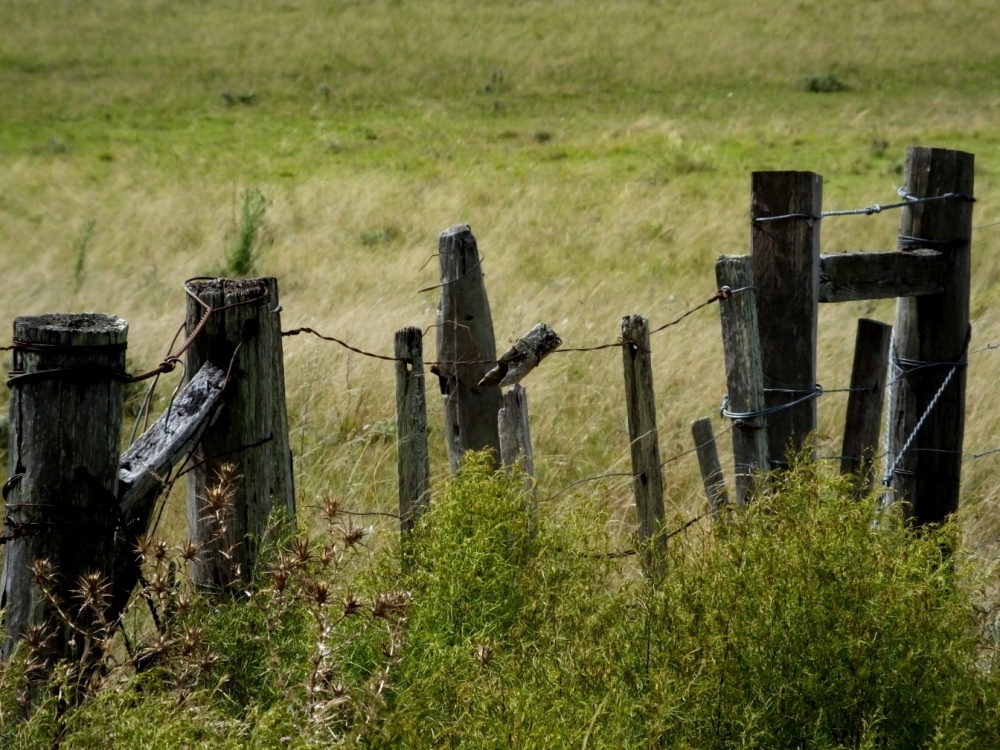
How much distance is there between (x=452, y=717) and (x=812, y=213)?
1.71 meters

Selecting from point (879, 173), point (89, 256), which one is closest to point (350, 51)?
point (879, 173)

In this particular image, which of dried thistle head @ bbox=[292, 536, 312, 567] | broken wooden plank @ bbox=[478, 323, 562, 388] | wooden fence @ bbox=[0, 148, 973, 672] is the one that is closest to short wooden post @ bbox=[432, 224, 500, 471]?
wooden fence @ bbox=[0, 148, 973, 672]

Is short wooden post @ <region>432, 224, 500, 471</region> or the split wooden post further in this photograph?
the split wooden post

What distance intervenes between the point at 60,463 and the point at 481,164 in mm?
15351

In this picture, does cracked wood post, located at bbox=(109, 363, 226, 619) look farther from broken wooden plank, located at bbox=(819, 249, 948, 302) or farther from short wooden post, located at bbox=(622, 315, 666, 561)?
broken wooden plank, located at bbox=(819, 249, 948, 302)

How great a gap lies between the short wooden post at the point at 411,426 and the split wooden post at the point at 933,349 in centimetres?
171

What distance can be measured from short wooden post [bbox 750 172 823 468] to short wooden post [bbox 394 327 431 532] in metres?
0.99

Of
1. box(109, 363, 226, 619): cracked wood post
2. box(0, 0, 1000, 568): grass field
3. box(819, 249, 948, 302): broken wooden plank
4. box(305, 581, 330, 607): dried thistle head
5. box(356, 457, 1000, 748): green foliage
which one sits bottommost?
box(356, 457, 1000, 748): green foliage

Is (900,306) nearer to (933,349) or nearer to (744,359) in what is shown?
(933,349)

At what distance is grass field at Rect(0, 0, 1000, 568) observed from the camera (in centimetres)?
615

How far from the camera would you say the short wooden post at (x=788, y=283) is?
3117 mm

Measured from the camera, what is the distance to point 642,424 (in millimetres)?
3096

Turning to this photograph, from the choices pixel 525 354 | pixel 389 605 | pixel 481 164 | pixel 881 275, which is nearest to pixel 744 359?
pixel 525 354

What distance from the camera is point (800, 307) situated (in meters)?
3.16
